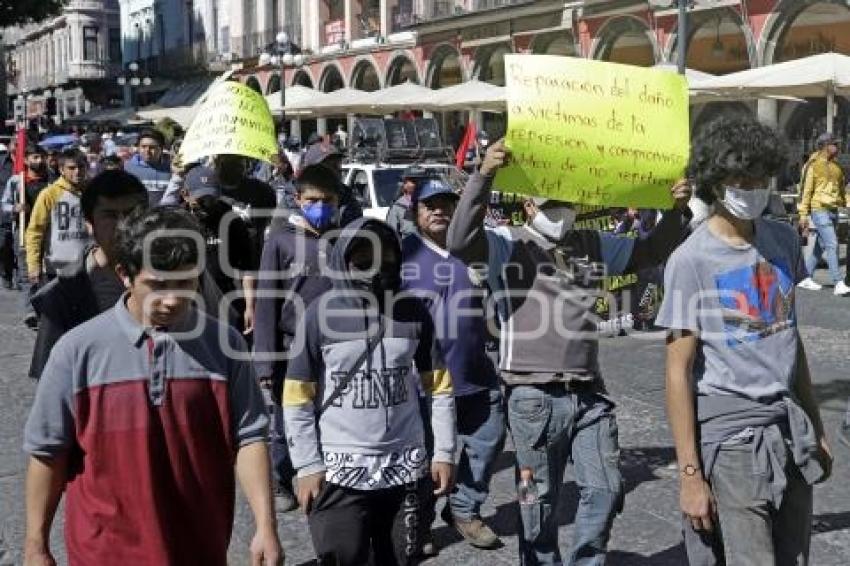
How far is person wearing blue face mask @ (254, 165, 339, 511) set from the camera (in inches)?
197

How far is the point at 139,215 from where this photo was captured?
276cm

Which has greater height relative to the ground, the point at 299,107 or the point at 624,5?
the point at 624,5

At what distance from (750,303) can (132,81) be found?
5558 centimetres

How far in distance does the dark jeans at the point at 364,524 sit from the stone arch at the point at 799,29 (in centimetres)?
1946

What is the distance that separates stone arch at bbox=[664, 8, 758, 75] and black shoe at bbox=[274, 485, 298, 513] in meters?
19.3

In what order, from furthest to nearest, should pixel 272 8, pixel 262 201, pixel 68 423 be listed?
1. pixel 272 8
2. pixel 262 201
3. pixel 68 423

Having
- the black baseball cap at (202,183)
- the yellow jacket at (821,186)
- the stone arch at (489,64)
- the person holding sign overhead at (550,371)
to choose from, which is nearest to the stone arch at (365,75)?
the stone arch at (489,64)

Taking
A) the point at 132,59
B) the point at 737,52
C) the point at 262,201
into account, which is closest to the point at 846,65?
the point at 737,52

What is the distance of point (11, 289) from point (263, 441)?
11.4 m

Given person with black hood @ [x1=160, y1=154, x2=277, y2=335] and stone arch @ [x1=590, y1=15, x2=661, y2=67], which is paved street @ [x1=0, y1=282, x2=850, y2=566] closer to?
person with black hood @ [x1=160, y1=154, x2=277, y2=335]

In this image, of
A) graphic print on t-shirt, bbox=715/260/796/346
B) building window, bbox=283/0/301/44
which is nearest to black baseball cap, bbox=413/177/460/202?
graphic print on t-shirt, bbox=715/260/796/346

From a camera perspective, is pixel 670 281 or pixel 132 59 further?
pixel 132 59

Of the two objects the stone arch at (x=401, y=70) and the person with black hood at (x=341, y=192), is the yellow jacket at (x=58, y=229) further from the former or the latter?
the stone arch at (x=401, y=70)

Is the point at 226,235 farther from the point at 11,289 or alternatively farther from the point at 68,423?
the point at 11,289
